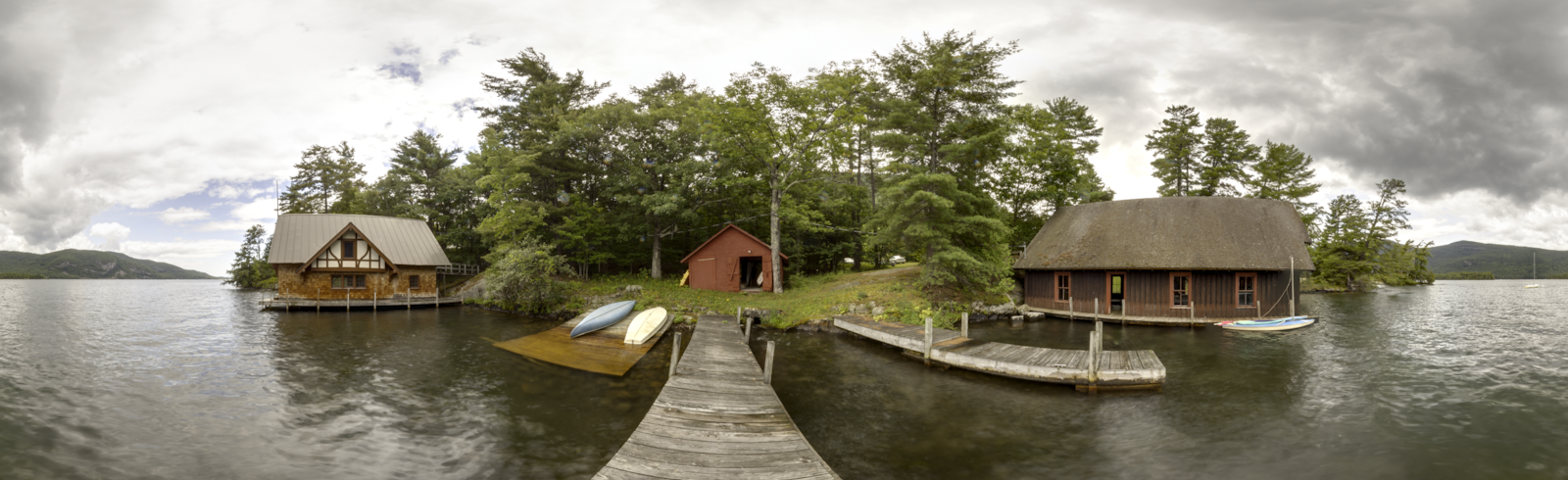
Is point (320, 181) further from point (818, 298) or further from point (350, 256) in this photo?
point (818, 298)

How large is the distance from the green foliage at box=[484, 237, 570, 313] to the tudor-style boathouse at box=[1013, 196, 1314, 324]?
2339cm

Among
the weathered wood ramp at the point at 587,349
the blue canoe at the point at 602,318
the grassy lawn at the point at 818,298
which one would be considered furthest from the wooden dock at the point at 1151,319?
the blue canoe at the point at 602,318

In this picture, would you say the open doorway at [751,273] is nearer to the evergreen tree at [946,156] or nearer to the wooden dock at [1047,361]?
the evergreen tree at [946,156]

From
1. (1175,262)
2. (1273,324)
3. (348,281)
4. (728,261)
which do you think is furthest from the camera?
(348,281)

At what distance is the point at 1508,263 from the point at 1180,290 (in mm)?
211871

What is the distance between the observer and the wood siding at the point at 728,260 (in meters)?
29.7

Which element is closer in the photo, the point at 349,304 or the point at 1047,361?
the point at 1047,361

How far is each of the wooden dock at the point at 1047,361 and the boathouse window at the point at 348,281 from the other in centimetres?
3158

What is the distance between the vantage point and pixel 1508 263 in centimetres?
14400

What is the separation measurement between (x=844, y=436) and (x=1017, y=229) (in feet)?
88.6

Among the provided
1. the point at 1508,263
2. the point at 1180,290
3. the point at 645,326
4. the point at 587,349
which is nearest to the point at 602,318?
the point at 645,326

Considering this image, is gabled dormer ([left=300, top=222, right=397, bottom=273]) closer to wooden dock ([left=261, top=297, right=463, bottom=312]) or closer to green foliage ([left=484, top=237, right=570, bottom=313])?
wooden dock ([left=261, top=297, right=463, bottom=312])

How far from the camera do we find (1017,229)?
108 ft

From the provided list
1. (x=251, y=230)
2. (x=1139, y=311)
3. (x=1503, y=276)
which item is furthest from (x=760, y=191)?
(x=1503, y=276)
